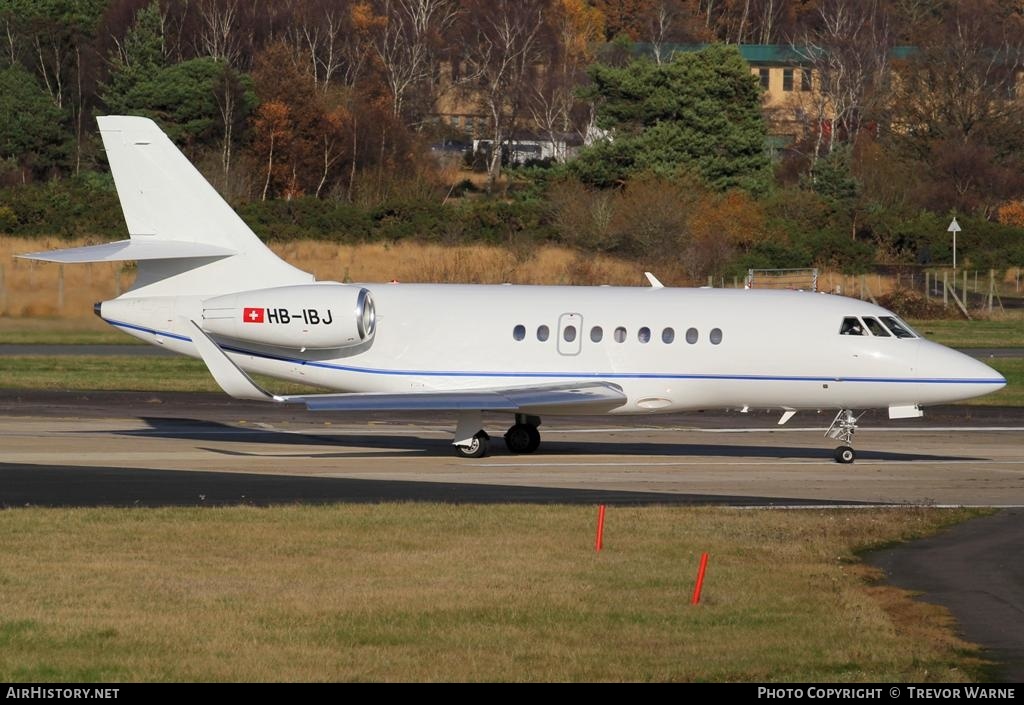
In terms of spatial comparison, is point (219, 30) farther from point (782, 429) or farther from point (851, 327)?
point (851, 327)

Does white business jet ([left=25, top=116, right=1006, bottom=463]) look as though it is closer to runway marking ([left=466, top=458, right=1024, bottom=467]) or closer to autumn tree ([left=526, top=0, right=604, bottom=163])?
runway marking ([left=466, top=458, right=1024, bottom=467])

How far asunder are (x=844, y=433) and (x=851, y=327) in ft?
6.06

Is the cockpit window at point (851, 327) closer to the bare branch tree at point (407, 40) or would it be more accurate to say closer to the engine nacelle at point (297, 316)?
the engine nacelle at point (297, 316)

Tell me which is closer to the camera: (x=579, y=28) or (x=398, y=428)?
(x=398, y=428)

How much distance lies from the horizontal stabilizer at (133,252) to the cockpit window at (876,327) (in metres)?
10.7

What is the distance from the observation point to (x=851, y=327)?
25.6m

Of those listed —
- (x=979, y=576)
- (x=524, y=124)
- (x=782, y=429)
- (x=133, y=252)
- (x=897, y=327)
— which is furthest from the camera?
(x=524, y=124)

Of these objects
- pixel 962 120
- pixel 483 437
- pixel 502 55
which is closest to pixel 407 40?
pixel 502 55

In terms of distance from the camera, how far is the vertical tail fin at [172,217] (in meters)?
26.6

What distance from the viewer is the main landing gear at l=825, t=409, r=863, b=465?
84.8ft

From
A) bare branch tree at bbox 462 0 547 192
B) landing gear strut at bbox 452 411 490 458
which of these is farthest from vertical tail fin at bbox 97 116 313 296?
bare branch tree at bbox 462 0 547 192

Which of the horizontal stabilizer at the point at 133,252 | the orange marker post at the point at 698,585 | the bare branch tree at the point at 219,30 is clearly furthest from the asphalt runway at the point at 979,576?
the bare branch tree at the point at 219,30

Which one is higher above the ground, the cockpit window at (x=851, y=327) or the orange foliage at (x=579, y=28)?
the orange foliage at (x=579, y=28)
